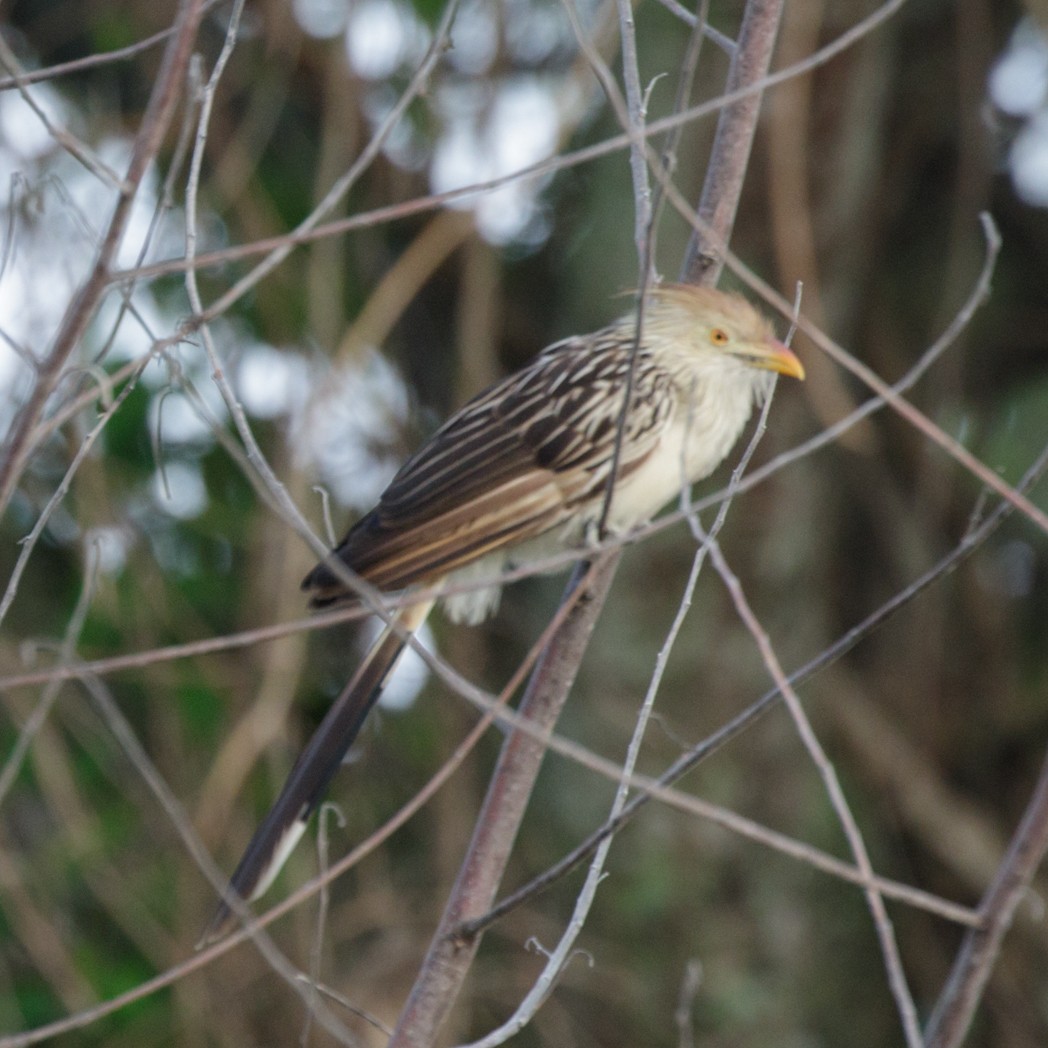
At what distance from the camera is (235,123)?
6.21 m

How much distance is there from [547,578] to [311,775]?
2636 millimetres

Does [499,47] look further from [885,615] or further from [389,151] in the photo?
[885,615]

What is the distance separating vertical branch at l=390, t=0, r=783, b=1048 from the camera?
2.57 meters

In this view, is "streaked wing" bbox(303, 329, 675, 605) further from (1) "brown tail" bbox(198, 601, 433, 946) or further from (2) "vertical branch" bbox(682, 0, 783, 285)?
(2) "vertical branch" bbox(682, 0, 783, 285)

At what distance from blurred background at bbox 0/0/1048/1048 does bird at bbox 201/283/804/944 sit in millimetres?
1376

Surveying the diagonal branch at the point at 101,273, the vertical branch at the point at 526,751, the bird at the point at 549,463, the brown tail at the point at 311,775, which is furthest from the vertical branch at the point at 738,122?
the diagonal branch at the point at 101,273

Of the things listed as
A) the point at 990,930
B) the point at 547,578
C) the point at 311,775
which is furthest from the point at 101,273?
the point at 547,578

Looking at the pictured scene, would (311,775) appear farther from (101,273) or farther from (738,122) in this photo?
(101,273)

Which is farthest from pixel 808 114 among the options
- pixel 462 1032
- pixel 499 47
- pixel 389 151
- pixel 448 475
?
pixel 462 1032

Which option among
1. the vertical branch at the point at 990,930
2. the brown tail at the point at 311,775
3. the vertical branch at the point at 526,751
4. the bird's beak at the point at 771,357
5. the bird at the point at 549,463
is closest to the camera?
the vertical branch at the point at 990,930

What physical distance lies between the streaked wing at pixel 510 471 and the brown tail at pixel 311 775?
176mm

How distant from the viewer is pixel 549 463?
12.2 ft

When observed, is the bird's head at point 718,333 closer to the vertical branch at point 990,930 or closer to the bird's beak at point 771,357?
the bird's beak at point 771,357

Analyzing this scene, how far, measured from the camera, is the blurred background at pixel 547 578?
5.36 m
